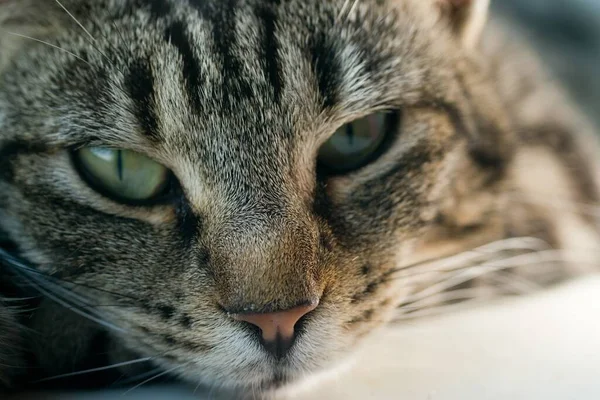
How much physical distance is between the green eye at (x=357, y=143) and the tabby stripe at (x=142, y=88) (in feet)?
0.67

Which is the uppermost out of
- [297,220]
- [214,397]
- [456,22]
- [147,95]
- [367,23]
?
[456,22]

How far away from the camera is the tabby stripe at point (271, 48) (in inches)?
31.4

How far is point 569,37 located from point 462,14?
563 mm

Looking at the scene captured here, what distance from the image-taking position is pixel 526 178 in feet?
3.74

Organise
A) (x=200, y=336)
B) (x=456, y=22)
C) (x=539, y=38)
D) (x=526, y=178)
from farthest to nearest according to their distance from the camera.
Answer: (x=539, y=38) < (x=526, y=178) < (x=456, y=22) < (x=200, y=336)

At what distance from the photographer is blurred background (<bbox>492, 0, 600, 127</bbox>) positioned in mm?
1420

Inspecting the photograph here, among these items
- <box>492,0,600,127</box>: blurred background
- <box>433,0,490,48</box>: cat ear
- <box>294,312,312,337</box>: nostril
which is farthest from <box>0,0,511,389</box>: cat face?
<box>492,0,600,127</box>: blurred background

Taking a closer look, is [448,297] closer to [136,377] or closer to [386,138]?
[386,138]

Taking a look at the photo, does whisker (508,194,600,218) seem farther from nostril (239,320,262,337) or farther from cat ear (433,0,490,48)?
nostril (239,320,262,337)

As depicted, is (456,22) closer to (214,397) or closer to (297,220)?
(297,220)

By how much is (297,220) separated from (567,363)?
14.6 inches

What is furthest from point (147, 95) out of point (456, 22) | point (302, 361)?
point (456, 22)

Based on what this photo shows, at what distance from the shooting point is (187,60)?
79 centimetres

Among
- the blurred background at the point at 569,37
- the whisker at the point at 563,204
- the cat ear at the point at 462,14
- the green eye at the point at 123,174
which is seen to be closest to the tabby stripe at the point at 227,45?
the green eye at the point at 123,174
